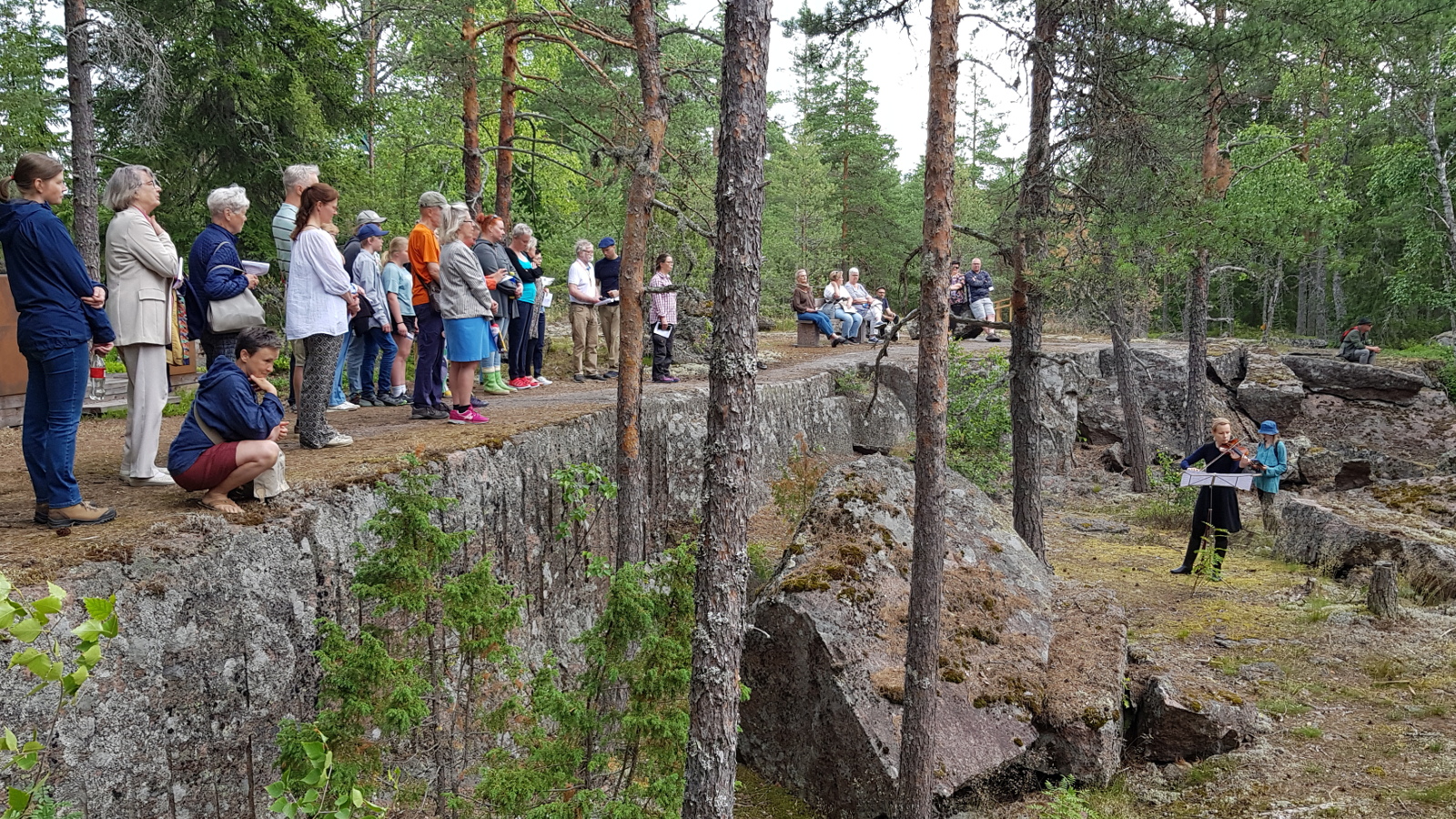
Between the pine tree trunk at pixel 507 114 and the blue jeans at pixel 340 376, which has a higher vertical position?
the pine tree trunk at pixel 507 114

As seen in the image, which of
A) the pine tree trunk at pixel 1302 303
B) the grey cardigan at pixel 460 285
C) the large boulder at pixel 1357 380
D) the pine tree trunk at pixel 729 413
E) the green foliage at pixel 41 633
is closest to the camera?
the green foliage at pixel 41 633

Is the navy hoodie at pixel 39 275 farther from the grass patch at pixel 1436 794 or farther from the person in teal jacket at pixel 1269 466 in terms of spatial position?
the person in teal jacket at pixel 1269 466

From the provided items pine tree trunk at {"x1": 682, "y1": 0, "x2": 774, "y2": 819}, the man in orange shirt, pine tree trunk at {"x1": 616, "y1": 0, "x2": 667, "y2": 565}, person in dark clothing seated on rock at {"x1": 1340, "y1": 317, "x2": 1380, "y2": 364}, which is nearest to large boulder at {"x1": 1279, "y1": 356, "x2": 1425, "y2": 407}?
person in dark clothing seated on rock at {"x1": 1340, "y1": 317, "x2": 1380, "y2": 364}

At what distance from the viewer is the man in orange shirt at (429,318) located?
7.50 meters

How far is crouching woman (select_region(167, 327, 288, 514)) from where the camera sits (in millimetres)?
4281

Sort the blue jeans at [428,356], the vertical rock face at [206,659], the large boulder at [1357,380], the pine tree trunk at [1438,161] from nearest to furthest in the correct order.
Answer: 1. the vertical rock face at [206,659]
2. the blue jeans at [428,356]
3. the large boulder at [1357,380]
4. the pine tree trunk at [1438,161]

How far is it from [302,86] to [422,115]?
420 inches

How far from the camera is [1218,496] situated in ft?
31.3

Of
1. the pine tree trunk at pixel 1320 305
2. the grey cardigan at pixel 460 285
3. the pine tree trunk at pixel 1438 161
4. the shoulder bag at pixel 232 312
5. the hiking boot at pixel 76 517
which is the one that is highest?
the pine tree trunk at pixel 1438 161

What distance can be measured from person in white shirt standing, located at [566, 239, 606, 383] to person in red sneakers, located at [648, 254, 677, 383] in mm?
830

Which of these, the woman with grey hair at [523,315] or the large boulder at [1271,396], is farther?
the large boulder at [1271,396]

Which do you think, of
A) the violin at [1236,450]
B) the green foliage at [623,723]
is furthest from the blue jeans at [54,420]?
the violin at [1236,450]

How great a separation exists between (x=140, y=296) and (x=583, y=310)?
23.5 ft

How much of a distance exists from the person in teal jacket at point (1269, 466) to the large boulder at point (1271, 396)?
293 inches
